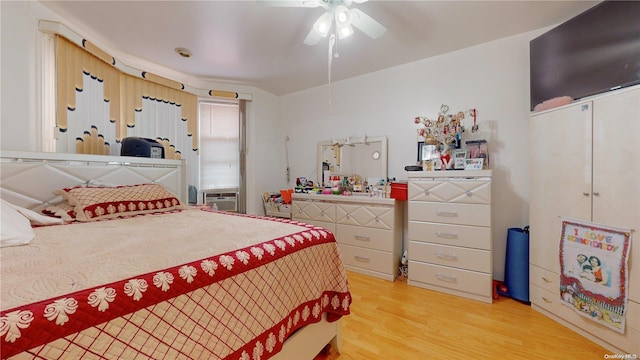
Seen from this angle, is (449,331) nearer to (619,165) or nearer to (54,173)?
(619,165)

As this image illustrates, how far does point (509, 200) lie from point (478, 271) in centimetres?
78

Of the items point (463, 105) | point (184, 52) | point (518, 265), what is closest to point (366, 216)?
point (518, 265)

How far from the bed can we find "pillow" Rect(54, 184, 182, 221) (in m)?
0.01

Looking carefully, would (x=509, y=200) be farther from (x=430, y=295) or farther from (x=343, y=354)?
(x=343, y=354)

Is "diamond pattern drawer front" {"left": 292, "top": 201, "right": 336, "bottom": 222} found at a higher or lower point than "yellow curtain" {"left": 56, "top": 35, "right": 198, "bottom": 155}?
lower

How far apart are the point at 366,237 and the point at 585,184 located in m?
1.74

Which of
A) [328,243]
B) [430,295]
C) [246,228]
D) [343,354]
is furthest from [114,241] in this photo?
[430,295]

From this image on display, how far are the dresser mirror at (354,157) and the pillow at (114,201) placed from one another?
1986 mm

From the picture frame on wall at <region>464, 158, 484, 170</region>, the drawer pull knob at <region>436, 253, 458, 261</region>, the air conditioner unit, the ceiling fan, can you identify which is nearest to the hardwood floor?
the drawer pull knob at <region>436, 253, 458, 261</region>

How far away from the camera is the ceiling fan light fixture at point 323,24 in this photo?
1653 mm

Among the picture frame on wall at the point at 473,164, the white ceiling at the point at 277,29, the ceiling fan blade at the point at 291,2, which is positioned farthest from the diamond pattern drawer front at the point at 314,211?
the ceiling fan blade at the point at 291,2

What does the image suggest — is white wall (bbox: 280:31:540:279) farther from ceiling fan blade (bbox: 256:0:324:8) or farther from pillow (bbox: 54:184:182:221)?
pillow (bbox: 54:184:182:221)

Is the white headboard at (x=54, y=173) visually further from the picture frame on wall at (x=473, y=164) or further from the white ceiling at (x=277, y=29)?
the picture frame on wall at (x=473, y=164)

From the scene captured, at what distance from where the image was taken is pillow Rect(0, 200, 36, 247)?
3.29 ft
